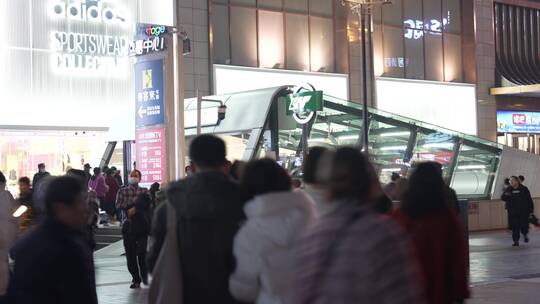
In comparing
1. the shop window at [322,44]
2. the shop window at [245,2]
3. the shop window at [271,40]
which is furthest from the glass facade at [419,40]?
the shop window at [245,2]

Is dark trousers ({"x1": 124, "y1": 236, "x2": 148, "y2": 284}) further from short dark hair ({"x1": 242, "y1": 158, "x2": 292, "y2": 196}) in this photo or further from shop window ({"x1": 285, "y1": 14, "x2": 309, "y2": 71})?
shop window ({"x1": 285, "y1": 14, "x2": 309, "y2": 71})

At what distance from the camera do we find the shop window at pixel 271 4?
3300 centimetres

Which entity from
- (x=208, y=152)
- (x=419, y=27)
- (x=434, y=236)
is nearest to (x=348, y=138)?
(x=419, y=27)

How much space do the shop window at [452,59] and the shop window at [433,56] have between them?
0.32 m

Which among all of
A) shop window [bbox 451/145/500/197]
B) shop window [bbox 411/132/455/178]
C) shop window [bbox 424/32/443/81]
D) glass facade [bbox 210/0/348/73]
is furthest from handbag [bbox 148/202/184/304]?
shop window [bbox 424/32/443/81]

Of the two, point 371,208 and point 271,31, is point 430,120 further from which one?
point 371,208

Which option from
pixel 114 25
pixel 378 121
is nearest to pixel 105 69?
pixel 114 25

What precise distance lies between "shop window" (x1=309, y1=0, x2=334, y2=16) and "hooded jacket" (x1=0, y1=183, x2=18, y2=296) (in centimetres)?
2738

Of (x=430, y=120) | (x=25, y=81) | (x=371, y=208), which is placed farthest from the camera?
(x=430, y=120)

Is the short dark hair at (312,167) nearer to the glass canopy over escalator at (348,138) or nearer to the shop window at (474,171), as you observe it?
the glass canopy over escalator at (348,138)

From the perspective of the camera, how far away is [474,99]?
39.8 meters

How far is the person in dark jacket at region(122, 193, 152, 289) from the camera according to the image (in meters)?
12.7

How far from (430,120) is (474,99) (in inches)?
121

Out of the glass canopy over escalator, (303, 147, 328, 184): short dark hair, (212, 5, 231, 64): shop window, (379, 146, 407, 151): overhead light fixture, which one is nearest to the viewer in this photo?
(303, 147, 328, 184): short dark hair
